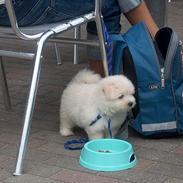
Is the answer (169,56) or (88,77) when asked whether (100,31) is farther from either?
(169,56)

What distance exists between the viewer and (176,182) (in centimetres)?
273

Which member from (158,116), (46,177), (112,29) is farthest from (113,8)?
(46,177)

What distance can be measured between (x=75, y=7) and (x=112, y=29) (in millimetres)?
573

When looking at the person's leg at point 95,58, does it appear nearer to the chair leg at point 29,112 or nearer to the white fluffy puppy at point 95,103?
the white fluffy puppy at point 95,103

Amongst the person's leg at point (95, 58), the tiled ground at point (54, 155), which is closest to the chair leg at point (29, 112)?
the tiled ground at point (54, 155)

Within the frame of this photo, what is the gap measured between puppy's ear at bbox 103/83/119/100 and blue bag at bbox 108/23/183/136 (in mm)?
243

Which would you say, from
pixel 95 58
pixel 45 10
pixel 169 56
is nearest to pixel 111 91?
pixel 169 56

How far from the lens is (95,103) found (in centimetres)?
312

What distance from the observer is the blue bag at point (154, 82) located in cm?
320

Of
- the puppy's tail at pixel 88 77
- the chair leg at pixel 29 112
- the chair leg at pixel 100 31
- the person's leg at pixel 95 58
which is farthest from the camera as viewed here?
the person's leg at pixel 95 58

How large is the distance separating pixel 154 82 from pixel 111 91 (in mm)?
328

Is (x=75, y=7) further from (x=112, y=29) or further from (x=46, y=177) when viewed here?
(x=46, y=177)

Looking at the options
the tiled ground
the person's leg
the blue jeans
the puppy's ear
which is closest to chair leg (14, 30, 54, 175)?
the tiled ground

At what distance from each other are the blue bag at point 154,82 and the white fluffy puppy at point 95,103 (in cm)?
14
